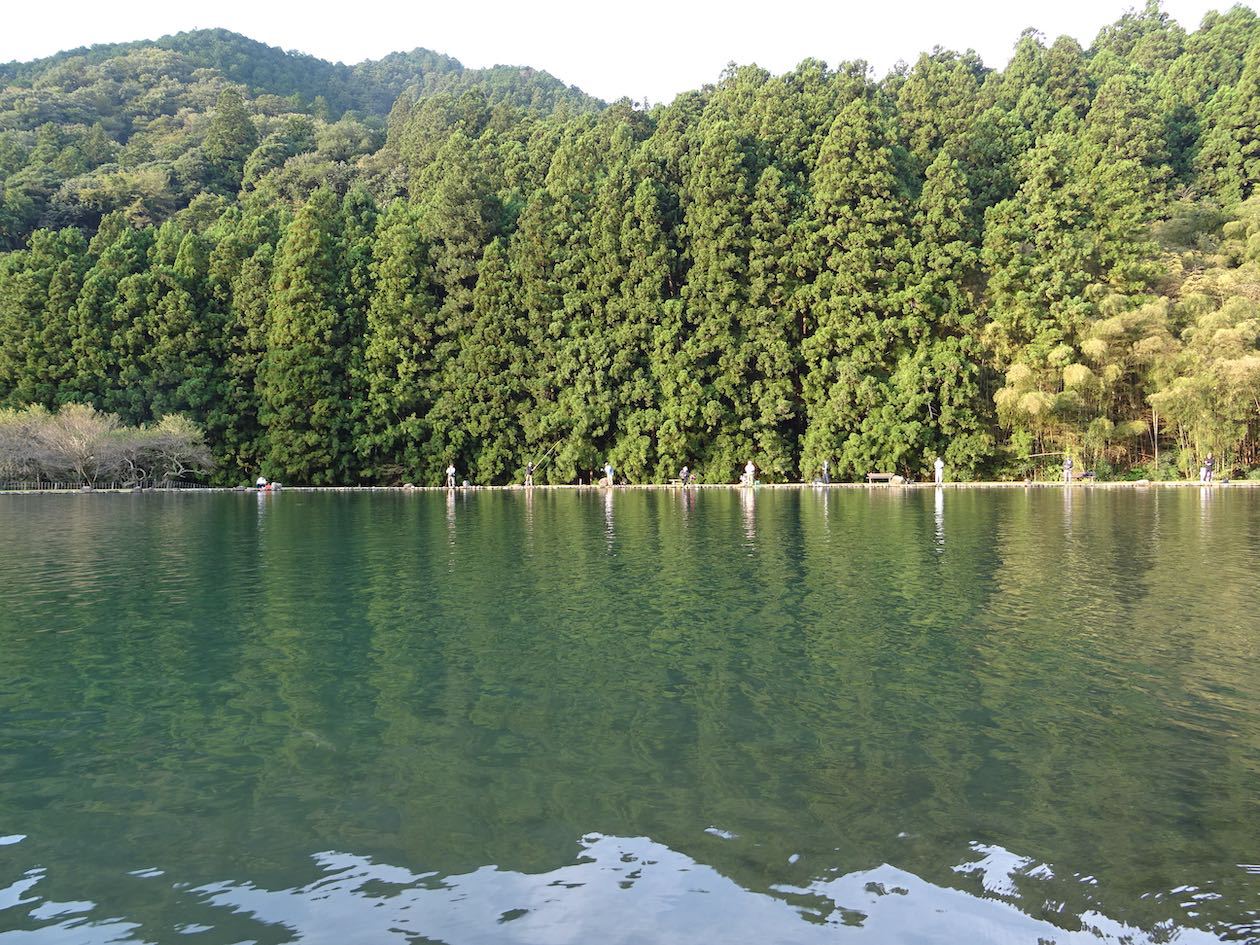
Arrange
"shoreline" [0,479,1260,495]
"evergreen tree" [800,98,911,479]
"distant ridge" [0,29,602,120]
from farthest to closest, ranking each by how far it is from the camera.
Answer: "distant ridge" [0,29,602,120], "evergreen tree" [800,98,911,479], "shoreline" [0,479,1260,495]

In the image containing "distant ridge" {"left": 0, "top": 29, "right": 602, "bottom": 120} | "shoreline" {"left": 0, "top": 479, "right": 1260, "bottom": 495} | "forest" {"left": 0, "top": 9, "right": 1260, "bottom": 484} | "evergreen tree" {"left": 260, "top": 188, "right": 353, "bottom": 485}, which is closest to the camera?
"shoreline" {"left": 0, "top": 479, "right": 1260, "bottom": 495}

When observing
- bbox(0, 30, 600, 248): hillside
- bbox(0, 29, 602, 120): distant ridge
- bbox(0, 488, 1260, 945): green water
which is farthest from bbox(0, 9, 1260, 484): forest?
bbox(0, 29, 602, 120): distant ridge

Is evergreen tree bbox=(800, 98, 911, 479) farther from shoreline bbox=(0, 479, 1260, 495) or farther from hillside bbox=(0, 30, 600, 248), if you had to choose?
hillside bbox=(0, 30, 600, 248)

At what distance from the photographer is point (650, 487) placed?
38.4 meters

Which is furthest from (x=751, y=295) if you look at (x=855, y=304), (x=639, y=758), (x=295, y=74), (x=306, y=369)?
(x=295, y=74)

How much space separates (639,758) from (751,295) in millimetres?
36795

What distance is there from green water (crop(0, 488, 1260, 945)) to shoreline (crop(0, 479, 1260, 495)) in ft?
76.3

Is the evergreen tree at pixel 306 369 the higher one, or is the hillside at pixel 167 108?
the hillside at pixel 167 108

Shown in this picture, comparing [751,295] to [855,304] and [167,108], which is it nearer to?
[855,304]

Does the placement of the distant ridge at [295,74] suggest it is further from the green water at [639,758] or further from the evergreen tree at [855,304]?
the green water at [639,758]

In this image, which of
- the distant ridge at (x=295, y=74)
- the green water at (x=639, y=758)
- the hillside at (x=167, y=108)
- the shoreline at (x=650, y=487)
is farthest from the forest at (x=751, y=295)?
the distant ridge at (x=295, y=74)

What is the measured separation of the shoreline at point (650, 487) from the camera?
33.0 m

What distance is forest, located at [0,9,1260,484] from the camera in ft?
122

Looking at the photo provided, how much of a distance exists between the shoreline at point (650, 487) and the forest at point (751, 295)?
1.23 metres
